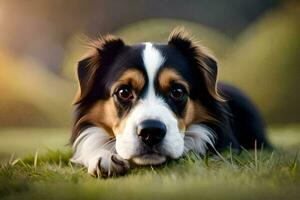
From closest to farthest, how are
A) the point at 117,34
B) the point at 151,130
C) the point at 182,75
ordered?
the point at 151,130 → the point at 182,75 → the point at 117,34

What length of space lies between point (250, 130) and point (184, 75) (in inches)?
11.6

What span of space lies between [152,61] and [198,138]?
255mm

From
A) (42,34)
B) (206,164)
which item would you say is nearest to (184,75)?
(206,164)

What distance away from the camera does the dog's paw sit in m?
1.60

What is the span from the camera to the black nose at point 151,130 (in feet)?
4.96

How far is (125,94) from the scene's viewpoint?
1600mm

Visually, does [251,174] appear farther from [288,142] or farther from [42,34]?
[42,34]

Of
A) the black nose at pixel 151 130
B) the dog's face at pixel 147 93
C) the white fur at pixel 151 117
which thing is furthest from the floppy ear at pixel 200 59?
the black nose at pixel 151 130

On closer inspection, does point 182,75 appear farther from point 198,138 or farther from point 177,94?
point 198,138

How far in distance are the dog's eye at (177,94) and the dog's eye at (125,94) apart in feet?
0.35

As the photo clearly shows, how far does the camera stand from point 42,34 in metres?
1.82

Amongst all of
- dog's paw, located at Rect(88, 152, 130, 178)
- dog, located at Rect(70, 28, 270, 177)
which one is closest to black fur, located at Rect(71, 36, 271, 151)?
dog, located at Rect(70, 28, 270, 177)

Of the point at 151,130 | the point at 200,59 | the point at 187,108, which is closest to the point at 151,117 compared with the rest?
the point at 151,130

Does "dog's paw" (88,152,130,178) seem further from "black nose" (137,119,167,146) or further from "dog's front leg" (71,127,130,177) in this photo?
"black nose" (137,119,167,146)
